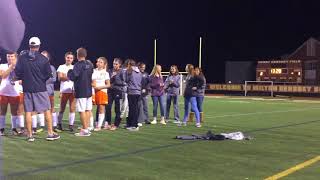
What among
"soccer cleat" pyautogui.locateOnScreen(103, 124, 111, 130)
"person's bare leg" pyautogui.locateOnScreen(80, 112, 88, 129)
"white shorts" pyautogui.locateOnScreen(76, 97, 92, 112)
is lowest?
"soccer cleat" pyautogui.locateOnScreen(103, 124, 111, 130)

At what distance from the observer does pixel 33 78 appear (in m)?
9.73

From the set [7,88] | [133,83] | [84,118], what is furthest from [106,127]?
[7,88]

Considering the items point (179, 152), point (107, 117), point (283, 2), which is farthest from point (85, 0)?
point (179, 152)

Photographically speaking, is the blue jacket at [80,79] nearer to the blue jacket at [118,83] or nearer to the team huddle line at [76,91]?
the team huddle line at [76,91]

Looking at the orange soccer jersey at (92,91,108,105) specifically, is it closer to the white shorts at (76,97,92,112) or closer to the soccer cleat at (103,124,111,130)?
the soccer cleat at (103,124,111,130)

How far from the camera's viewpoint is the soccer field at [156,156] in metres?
6.82

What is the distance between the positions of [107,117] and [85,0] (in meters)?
39.3

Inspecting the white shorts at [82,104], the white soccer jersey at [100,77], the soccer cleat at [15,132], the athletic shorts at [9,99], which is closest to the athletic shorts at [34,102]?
the white shorts at [82,104]

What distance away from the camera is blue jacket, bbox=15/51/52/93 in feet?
31.9

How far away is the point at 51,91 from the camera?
1183 centimetres

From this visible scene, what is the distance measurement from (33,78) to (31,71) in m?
0.14

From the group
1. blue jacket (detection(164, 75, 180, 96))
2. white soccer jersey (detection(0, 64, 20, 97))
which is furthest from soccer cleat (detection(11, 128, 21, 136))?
blue jacket (detection(164, 75, 180, 96))

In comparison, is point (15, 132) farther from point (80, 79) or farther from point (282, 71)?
point (282, 71)

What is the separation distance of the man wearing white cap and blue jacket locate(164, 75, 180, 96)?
5.43 m
